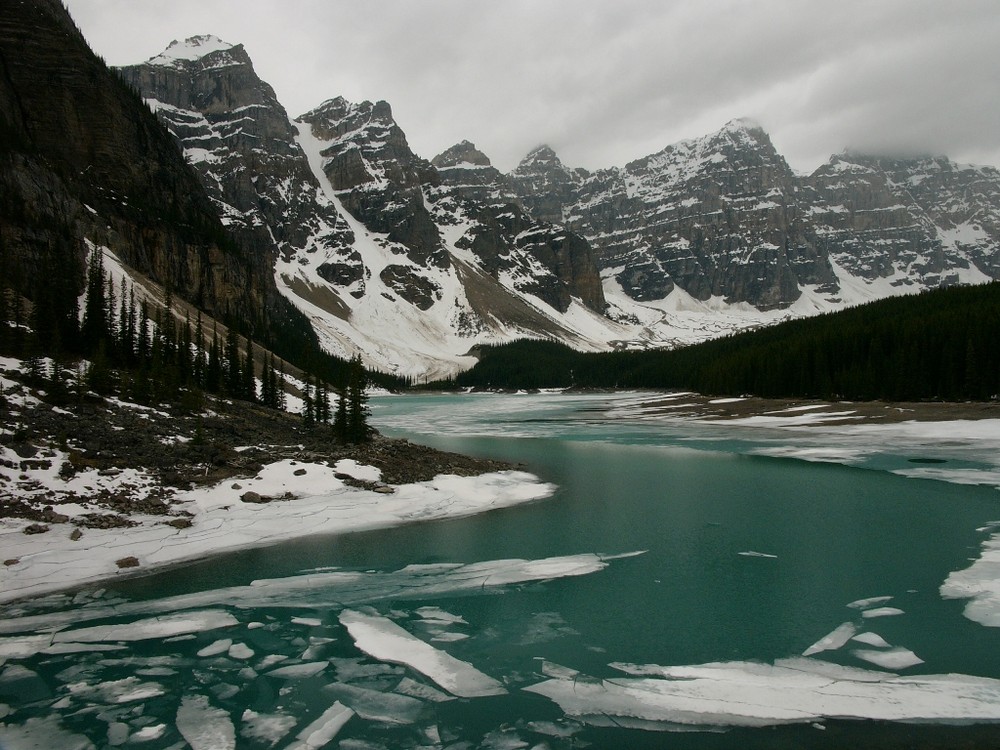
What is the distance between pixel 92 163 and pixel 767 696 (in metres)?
104

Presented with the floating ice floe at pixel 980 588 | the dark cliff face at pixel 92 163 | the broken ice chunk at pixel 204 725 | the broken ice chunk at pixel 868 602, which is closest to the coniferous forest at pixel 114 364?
the broken ice chunk at pixel 204 725

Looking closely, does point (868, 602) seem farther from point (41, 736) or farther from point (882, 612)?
point (41, 736)

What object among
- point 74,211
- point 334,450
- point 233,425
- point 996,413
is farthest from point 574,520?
point 74,211

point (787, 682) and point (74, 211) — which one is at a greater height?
point (74, 211)

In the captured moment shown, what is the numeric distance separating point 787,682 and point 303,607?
29.5 feet

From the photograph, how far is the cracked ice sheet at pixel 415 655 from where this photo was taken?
9.27 meters

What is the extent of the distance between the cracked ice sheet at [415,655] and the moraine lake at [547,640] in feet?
0.16

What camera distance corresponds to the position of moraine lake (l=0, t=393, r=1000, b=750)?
8062 mm

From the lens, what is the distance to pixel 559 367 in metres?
182

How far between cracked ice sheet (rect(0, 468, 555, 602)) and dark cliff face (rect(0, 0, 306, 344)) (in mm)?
50958

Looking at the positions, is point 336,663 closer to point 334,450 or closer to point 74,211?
point 334,450

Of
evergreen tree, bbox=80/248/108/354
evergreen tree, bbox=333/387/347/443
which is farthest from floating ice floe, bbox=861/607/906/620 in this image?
evergreen tree, bbox=80/248/108/354

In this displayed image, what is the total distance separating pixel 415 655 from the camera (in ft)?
33.9

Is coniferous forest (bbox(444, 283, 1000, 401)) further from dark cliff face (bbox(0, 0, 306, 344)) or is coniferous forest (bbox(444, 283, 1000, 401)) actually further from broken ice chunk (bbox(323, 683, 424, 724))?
dark cliff face (bbox(0, 0, 306, 344))
